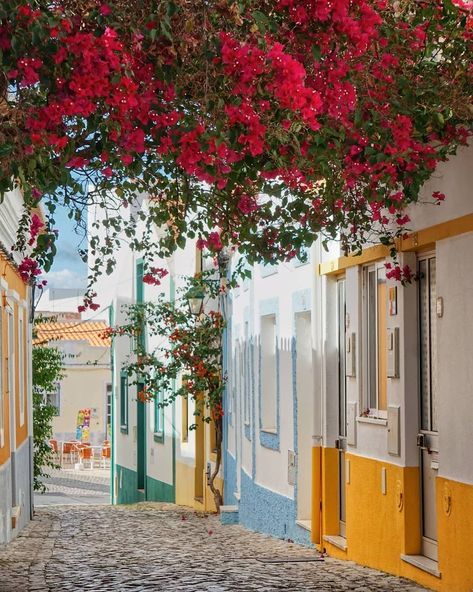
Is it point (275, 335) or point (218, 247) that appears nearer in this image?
point (218, 247)

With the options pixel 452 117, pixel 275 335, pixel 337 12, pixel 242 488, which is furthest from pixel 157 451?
pixel 337 12

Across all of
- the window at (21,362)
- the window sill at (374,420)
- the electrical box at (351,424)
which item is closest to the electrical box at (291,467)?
the electrical box at (351,424)

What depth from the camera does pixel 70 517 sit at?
2162 cm

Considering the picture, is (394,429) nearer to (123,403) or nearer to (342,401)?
(342,401)

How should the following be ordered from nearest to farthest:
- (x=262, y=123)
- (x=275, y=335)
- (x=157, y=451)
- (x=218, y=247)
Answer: (x=262, y=123)
(x=218, y=247)
(x=275, y=335)
(x=157, y=451)

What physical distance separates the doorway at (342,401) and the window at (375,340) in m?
0.98

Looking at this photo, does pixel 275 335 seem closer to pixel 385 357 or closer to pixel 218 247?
pixel 385 357

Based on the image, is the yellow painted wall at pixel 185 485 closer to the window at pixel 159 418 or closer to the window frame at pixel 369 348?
the window at pixel 159 418

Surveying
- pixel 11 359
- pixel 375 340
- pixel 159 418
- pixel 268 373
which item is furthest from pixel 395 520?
pixel 159 418

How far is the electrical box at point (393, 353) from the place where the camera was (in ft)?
37.9

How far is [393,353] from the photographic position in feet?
38.1

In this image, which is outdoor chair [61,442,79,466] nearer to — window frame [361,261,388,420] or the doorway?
the doorway

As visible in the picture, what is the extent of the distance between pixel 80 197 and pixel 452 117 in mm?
2561

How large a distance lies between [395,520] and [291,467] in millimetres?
4297
